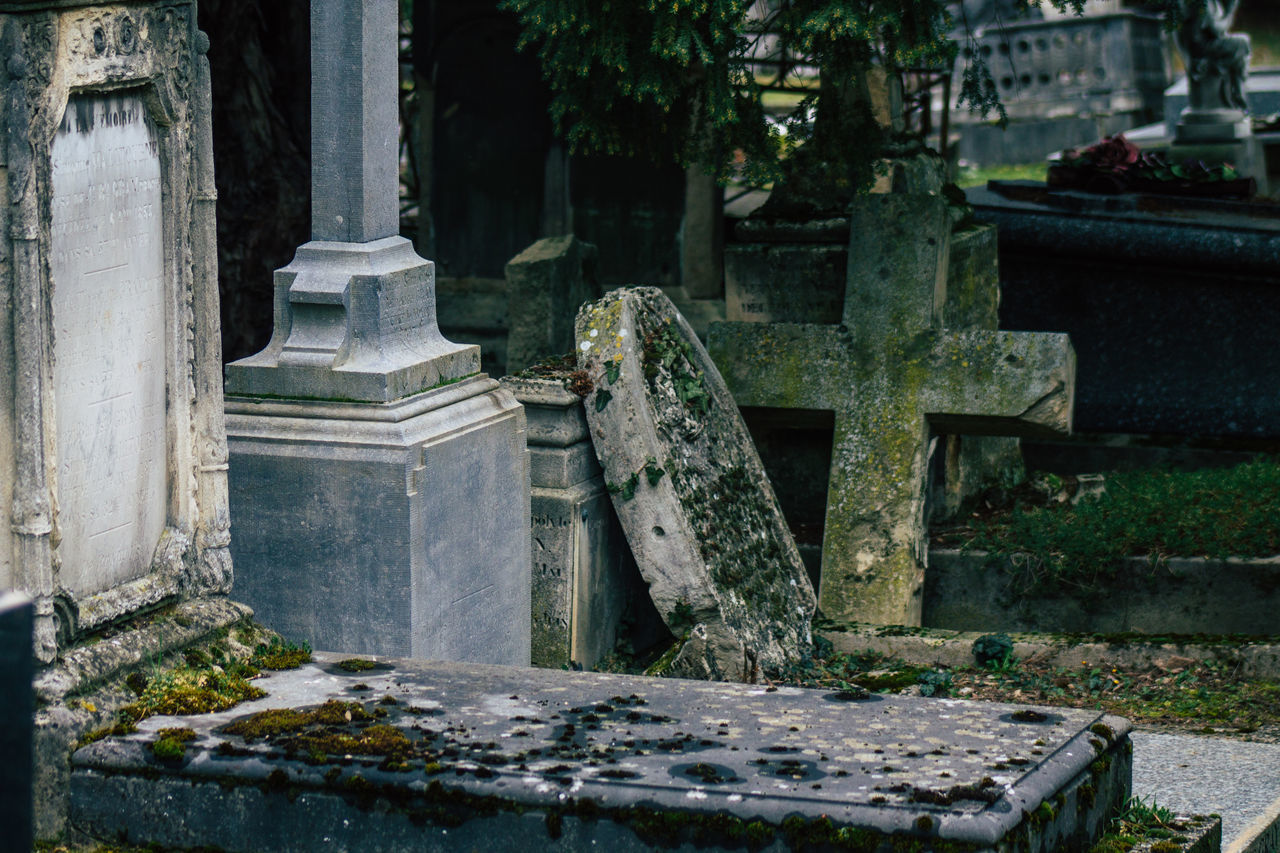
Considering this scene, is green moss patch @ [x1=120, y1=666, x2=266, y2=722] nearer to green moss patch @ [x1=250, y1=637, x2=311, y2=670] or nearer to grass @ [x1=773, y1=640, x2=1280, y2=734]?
green moss patch @ [x1=250, y1=637, x2=311, y2=670]

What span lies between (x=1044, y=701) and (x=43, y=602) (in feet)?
11.2

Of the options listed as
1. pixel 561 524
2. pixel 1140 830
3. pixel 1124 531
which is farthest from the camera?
pixel 1124 531

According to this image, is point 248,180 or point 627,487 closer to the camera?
point 627,487

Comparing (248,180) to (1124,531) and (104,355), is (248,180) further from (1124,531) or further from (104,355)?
(104,355)

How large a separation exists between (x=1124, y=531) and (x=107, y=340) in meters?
4.34

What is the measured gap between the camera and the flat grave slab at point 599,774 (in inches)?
127

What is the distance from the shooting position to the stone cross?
6.55m

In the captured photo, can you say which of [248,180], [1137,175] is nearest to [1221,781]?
[248,180]

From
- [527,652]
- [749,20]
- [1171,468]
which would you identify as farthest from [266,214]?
[1171,468]

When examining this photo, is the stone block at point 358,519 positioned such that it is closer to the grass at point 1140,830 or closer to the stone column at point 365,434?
the stone column at point 365,434

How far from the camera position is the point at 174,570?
3.95m

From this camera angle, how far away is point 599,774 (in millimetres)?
3357

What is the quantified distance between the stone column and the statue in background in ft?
29.5

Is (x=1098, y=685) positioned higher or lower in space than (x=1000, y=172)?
lower
